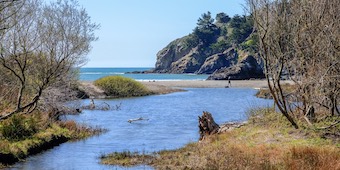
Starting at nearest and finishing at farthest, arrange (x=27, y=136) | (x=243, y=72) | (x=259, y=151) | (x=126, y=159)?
(x=259, y=151)
(x=126, y=159)
(x=27, y=136)
(x=243, y=72)

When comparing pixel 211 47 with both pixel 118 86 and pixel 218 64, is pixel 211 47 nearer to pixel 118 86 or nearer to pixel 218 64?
pixel 218 64

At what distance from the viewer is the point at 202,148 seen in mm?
21500

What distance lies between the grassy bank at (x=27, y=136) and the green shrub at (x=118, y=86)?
40.5 meters

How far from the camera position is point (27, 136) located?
958 inches

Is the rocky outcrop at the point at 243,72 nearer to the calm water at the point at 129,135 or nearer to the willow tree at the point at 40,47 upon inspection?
the calm water at the point at 129,135

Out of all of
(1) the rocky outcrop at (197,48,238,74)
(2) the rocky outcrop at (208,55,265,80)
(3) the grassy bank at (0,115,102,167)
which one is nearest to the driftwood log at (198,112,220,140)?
(3) the grassy bank at (0,115,102,167)

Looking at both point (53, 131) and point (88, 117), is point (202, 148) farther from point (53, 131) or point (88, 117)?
point (88, 117)

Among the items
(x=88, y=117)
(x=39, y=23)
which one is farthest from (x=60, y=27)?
(x=88, y=117)

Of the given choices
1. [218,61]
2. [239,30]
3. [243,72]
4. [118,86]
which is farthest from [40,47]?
[218,61]

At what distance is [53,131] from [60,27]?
654 centimetres

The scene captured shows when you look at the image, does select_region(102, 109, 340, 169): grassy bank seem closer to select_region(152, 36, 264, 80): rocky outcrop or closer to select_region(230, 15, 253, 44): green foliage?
select_region(152, 36, 264, 80): rocky outcrop

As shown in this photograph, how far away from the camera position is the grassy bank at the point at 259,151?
16.1m

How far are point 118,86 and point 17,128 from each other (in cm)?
4703

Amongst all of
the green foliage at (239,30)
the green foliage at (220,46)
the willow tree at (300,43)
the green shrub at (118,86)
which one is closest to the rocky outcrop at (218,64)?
the green foliage at (220,46)
